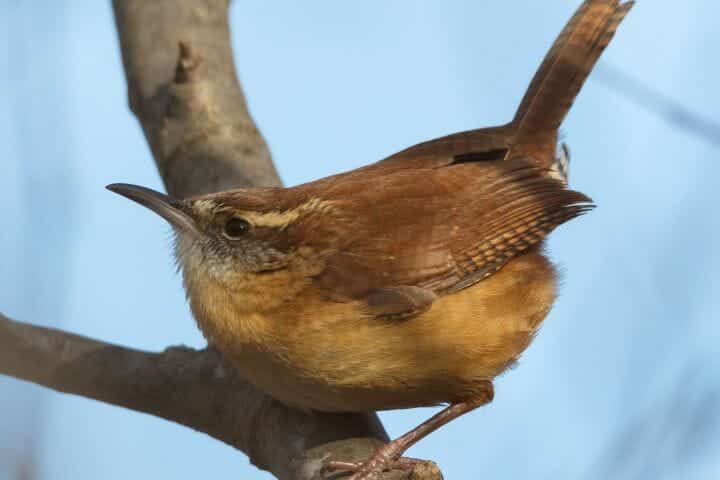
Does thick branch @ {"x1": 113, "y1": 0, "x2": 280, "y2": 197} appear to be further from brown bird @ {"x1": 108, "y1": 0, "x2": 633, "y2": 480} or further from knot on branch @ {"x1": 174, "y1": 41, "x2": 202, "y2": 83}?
brown bird @ {"x1": 108, "y1": 0, "x2": 633, "y2": 480}

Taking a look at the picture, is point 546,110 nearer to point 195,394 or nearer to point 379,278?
point 379,278

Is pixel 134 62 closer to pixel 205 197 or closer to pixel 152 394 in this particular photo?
pixel 205 197

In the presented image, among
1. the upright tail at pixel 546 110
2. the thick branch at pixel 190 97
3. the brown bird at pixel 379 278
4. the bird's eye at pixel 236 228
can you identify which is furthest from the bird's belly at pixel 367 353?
the thick branch at pixel 190 97

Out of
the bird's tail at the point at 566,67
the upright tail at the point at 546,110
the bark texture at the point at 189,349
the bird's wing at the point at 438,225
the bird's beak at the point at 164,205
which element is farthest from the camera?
the bird's tail at the point at 566,67

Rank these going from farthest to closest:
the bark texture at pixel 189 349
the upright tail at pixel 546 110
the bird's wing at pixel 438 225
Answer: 1. the upright tail at pixel 546 110
2. the bird's wing at pixel 438 225
3. the bark texture at pixel 189 349

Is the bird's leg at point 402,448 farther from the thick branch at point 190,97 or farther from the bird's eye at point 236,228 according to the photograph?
→ the thick branch at point 190,97

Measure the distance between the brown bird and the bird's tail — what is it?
51cm

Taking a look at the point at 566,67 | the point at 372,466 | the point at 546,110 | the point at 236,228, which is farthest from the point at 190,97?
the point at 372,466

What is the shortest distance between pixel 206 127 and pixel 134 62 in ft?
1.91

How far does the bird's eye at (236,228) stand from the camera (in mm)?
3896

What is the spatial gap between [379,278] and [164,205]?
2.92 ft

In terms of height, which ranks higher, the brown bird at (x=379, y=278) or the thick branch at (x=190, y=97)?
the thick branch at (x=190, y=97)

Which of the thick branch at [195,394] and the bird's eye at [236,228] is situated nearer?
the thick branch at [195,394]

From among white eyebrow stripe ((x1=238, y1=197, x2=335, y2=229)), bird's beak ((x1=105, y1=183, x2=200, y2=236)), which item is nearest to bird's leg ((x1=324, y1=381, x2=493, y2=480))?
white eyebrow stripe ((x1=238, y1=197, x2=335, y2=229))
